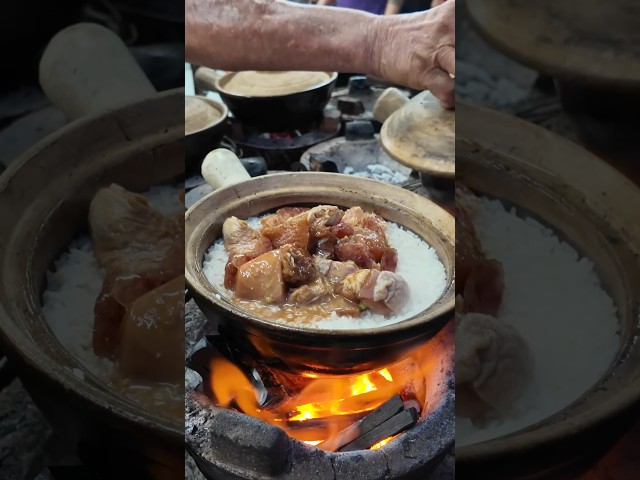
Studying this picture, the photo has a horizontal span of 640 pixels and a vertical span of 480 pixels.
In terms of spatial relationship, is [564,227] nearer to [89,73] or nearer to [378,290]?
[378,290]

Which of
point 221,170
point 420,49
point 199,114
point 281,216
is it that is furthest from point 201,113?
point 420,49

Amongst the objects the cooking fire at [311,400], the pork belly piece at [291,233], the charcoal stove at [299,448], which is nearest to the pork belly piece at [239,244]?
the pork belly piece at [291,233]

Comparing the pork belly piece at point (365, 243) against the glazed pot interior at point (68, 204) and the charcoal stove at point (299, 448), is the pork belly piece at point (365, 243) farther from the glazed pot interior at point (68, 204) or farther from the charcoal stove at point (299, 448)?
the glazed pot interior at point (68, 204)

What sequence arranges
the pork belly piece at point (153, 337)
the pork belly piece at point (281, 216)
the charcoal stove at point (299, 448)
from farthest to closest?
the pork belly piece at point (281, 216)
the charcoal stove at point (299, 448)
the pork belly piece at point (153, 337)

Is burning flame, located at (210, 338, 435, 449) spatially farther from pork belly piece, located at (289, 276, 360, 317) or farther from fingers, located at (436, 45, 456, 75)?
fingers, located at (436, 45, 456, 75)

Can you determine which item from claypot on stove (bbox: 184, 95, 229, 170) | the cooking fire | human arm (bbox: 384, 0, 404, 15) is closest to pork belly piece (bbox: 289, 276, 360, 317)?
the cooking fire
